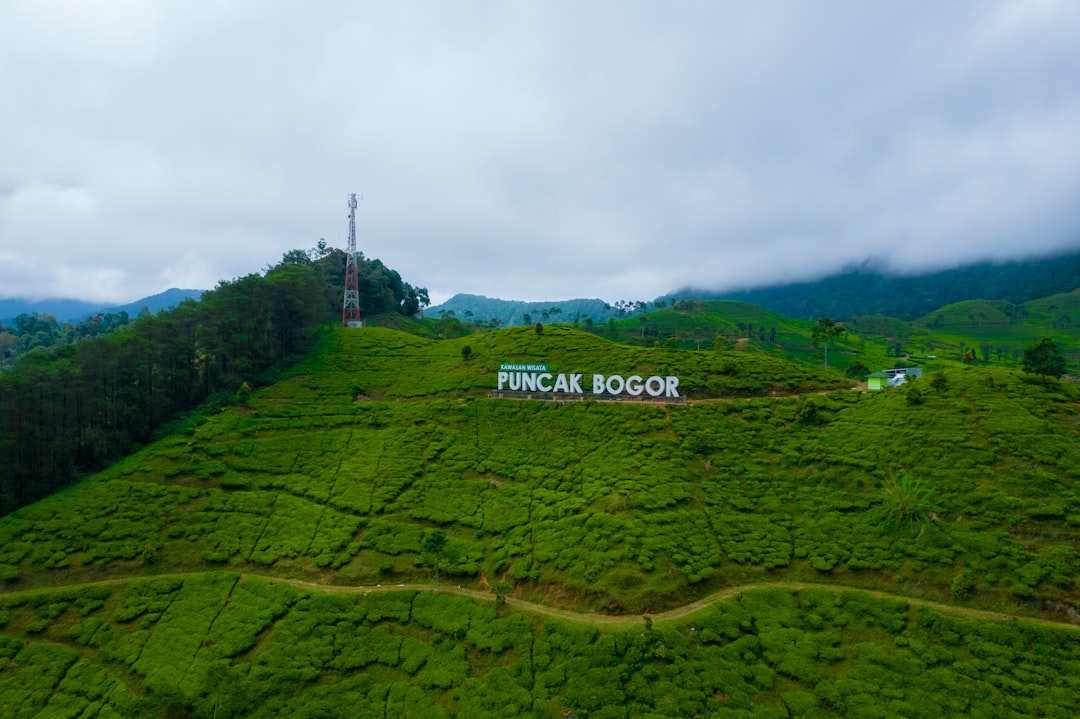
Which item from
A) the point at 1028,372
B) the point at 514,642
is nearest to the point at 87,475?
the point at 514,642

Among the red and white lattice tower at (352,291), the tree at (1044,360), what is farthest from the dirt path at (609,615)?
the red and white lattice tower at (352,291)

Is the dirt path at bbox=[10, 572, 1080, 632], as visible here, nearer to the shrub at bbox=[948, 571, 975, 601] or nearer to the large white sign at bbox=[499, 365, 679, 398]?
the shrub at bbox=[948, 571, 975, 601]

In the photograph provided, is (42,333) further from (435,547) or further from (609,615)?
(609,615)

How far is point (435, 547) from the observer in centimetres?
4494

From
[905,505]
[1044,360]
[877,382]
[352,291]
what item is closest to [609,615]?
[905,505]

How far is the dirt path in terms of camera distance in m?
35.8

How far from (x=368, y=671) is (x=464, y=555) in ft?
37.7

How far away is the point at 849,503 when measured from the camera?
4581cm

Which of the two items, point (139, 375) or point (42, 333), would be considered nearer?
point (139, 375)

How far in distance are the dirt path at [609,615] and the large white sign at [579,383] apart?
28178mm

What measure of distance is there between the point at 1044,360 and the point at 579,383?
5153 centimetres

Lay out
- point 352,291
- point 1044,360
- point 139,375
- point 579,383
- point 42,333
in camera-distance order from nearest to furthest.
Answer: point 1044,360
point 139,375
point 579,383
point 352,291
point 42,333

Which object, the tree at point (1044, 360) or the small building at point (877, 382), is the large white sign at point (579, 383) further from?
the tree at point (1044, 360)

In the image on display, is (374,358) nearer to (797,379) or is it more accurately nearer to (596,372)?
(596,372)
